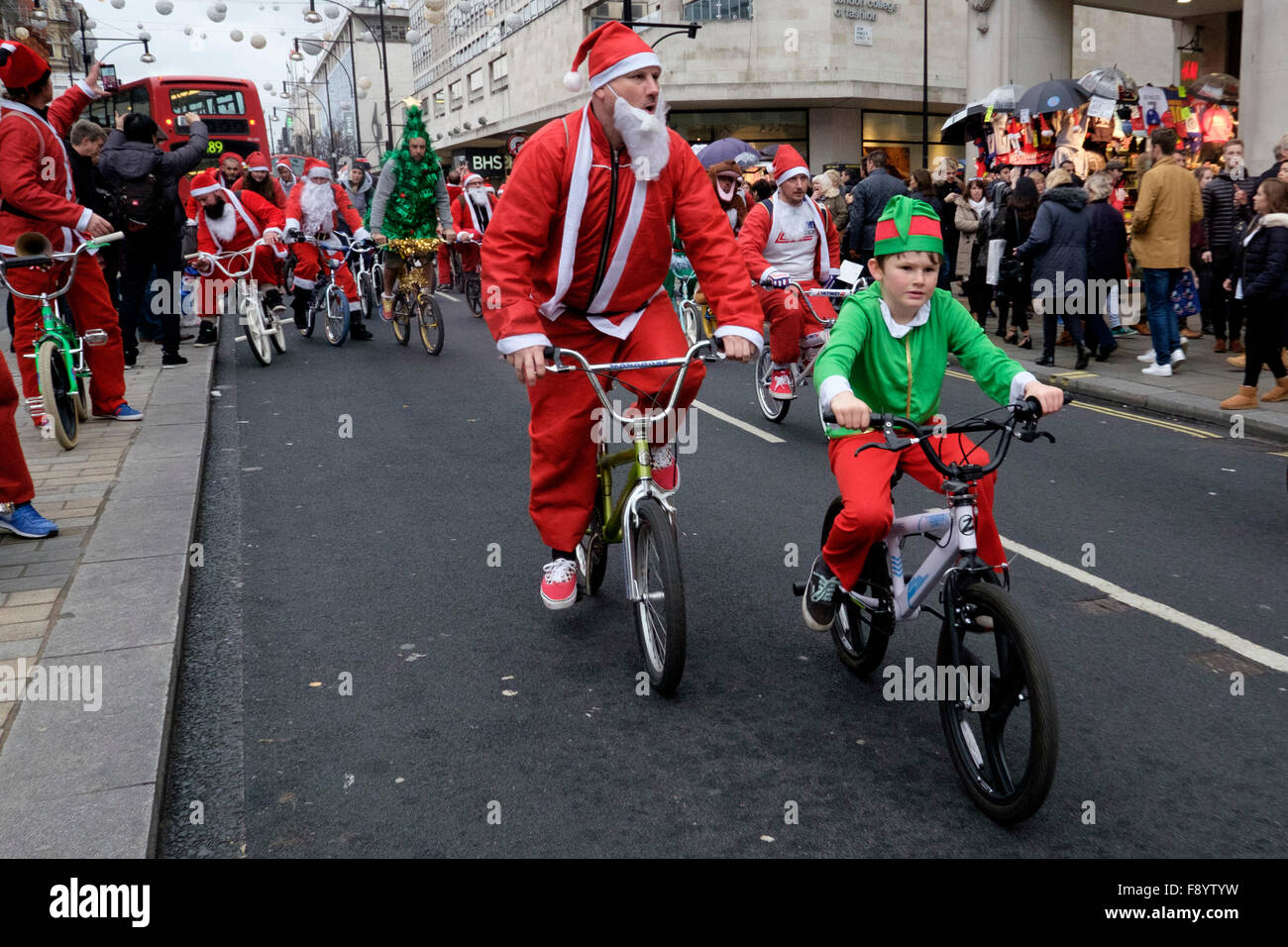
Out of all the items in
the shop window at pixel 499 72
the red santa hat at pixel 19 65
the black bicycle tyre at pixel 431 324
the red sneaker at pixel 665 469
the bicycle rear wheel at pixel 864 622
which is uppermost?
the shop window at pixel 499 72

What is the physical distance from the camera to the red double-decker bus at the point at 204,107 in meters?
25.8

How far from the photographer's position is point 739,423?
→ 8.91 meters

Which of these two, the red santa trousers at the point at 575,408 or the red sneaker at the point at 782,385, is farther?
the red sneaker at the point at 782,385

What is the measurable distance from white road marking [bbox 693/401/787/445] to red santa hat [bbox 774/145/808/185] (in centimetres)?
183

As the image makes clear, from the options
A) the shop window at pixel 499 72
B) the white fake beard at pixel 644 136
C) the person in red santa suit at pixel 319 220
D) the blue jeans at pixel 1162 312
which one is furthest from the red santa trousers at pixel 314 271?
the shop window at pixel 499 72

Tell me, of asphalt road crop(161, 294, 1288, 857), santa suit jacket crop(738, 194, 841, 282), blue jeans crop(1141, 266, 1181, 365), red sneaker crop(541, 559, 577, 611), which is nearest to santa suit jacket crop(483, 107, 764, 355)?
red sneaker crop(541, 559, 577, 611)

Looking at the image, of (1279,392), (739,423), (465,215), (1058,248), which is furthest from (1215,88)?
(739,423)

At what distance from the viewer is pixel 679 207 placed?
4.25m

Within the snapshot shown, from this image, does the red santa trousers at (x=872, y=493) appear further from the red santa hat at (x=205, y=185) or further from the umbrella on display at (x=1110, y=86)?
the umbrella on display at (x=1110, y=86)

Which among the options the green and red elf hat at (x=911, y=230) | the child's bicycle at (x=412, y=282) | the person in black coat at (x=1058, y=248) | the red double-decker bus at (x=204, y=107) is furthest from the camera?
the red double-decker bus at (x=204, y=107)

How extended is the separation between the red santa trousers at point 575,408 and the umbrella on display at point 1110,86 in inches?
591

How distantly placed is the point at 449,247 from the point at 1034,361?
10.3 metres
